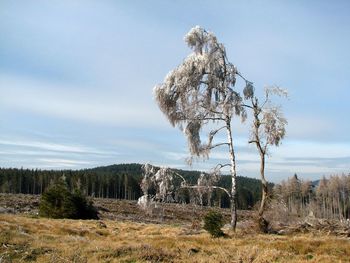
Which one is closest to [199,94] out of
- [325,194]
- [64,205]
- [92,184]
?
[64,205]

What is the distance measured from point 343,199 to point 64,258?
11972 centimetres

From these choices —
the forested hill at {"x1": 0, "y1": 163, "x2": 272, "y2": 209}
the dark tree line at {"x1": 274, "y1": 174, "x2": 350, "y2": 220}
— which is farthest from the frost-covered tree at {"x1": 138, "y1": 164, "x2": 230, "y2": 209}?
the forested hill at {"x1": 0, "y1": 163, "x2": 272, "y2": 209}

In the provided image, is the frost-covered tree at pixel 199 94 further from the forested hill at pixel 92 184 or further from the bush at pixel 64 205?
the forested hill at pixel 92 184

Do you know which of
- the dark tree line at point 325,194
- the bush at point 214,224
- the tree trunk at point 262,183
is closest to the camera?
the bush at point 214,224

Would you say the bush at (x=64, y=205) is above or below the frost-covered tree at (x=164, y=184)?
below

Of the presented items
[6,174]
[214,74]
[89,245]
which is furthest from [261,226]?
[6,174]

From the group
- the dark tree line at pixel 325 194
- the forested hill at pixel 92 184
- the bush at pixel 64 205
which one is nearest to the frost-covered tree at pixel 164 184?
the bush at pixel 64 205

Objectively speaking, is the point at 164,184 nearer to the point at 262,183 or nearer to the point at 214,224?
the point at 214,224

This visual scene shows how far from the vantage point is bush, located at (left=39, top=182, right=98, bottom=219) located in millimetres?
38688

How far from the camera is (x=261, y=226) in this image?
74.6ft

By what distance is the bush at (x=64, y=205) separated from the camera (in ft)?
127

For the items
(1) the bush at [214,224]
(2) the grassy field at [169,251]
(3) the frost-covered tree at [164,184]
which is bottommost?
(2) the grassy field at [169,251]

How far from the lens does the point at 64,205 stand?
38781 millimetres

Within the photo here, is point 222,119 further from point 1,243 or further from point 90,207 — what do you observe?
point 90,207
